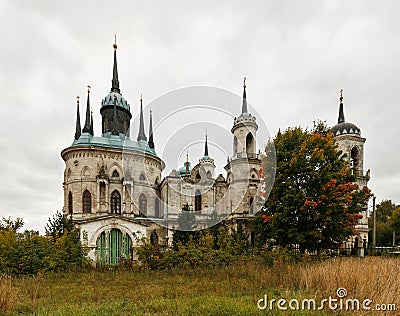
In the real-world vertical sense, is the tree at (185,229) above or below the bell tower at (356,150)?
below

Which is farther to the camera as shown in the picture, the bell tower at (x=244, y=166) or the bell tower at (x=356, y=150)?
the bell tower at (x=356, y=150)

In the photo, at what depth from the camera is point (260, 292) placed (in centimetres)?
760

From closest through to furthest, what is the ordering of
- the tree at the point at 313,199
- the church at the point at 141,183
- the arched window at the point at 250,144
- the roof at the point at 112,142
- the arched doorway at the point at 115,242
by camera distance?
the tree at the point at 313,199 → the arched doorway at the point at 115,242 → the church at the point at 141,183 → the arched window at the point at 250,144 → the roof at the point at 112,142

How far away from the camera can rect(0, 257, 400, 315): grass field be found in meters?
5.84

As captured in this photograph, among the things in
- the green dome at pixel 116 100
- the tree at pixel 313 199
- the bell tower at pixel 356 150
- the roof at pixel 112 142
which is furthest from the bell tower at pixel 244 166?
the green dome at pixel 116 100

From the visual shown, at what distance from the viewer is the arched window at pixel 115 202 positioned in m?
33.9

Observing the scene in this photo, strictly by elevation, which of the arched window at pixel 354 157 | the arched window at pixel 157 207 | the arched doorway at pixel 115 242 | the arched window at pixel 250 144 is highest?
the arched window at pixel 250 144

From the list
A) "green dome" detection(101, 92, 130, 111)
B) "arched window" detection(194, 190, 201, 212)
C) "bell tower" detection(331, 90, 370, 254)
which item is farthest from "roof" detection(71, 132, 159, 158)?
"bell tower" detection(331, 90, 370, 254)

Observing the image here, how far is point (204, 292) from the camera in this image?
7816 mm

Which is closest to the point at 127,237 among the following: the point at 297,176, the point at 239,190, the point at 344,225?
the point at 239,190

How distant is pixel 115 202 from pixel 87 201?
3.24 metres

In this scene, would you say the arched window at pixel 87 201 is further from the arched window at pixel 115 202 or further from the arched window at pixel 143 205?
the arched window at pixel 143 205

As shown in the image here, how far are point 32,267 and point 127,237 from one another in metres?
12.4

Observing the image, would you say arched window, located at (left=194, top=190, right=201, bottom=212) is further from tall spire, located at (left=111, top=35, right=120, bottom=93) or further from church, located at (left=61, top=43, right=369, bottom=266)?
tall spire, located at (left=111, top=35, right=120, bottom=93)
